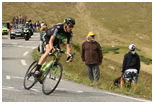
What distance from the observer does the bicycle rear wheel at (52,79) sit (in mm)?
10750

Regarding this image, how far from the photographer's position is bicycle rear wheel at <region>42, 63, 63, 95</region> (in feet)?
35.3

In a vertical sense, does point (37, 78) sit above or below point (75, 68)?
above

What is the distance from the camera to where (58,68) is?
11.0 m

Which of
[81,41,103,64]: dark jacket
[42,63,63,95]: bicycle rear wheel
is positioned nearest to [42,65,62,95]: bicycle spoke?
[42,63,63,95]: bicycle rear wheel

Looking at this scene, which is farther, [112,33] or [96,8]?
[96,8]

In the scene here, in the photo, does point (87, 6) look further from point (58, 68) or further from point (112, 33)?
point (58, 68)

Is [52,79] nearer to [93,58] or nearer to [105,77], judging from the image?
[93,58]

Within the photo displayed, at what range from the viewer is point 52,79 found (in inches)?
430

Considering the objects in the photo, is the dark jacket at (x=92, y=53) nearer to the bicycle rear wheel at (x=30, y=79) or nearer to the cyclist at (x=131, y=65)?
the cyclist at (x=131, y=65)

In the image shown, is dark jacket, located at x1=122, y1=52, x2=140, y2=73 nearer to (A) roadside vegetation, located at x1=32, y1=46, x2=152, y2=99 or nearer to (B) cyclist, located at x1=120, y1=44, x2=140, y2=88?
(B) cyclist, located at x1=120, y1=44, x2=140, y2=88

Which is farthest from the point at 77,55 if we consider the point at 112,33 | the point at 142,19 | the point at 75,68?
the point at 142,19

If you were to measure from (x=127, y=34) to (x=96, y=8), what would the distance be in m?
20.0

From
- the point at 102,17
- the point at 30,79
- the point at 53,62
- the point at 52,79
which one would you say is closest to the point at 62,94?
the point at 52,79

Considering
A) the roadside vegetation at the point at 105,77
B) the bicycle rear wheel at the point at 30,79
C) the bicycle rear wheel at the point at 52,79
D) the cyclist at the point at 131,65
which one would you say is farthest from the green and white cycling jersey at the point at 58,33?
the cyclist at the point at 131,65
